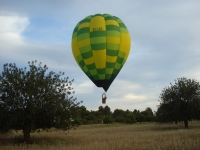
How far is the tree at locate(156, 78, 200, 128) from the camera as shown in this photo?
38406 mm

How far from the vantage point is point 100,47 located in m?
18.5

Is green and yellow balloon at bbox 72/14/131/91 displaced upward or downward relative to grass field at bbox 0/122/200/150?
upward

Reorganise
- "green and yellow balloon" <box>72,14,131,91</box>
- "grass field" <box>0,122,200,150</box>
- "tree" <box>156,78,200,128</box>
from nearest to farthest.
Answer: "grass field" <box>0,122,200,150</box>, "green and yellow balloon" <box>72,14,131,91</box>, "tree" <box>156,78,200,128</box>

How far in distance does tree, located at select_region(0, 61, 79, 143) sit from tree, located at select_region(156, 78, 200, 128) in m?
21.0

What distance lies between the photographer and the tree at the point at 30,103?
70.6ft

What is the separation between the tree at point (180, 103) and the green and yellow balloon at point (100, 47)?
880 inches

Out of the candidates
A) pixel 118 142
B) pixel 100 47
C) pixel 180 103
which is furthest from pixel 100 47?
pixel 180 103

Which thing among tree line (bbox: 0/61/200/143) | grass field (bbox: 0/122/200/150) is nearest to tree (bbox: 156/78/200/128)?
grass field (bbox: 0/122/200/150)

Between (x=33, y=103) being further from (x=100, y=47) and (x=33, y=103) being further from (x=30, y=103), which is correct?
(x=100, y=47)

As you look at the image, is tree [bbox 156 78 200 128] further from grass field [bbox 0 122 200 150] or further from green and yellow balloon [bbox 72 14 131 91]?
green and yellow balloon [bbox 72 14 131 91]

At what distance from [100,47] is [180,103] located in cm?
2490

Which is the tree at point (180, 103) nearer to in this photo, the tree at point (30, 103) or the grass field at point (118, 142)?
the grass field at point (118, 142)

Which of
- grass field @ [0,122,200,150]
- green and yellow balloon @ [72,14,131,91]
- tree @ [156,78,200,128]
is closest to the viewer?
grass field @ [0,122,200,150]

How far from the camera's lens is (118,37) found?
19000mm
